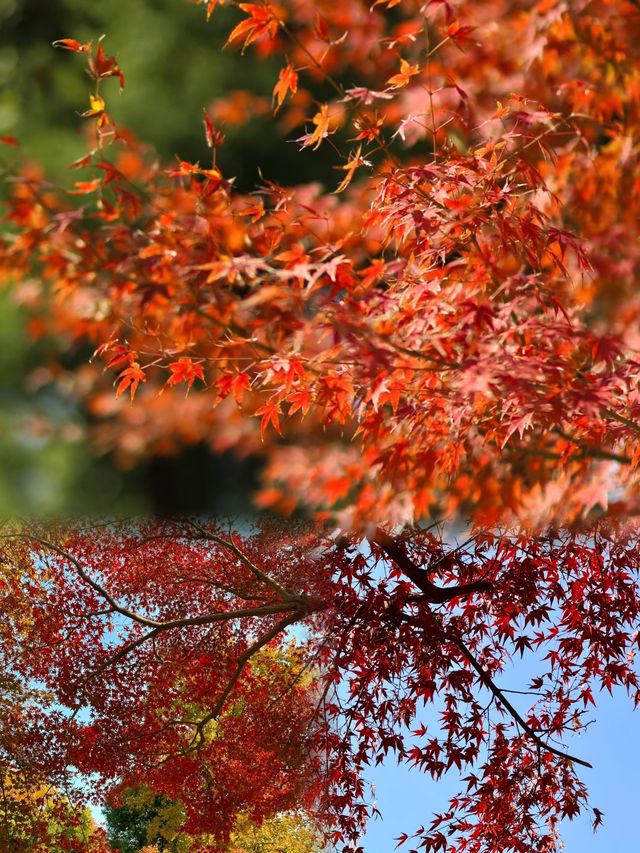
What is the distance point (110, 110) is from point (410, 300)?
2.16 metres

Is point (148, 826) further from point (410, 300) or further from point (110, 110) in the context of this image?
point (410, 300)

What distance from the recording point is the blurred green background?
155 inches

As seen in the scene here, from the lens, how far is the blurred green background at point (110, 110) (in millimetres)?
3930

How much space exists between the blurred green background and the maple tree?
117 mm

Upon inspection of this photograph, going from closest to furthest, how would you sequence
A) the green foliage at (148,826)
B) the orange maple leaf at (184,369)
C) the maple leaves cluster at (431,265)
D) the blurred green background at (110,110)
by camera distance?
the maple leaves cluster at (431,265)
the orange maple leaf at (184,369)
the blurred green background at (110,110)
the green foliage at (148,826)

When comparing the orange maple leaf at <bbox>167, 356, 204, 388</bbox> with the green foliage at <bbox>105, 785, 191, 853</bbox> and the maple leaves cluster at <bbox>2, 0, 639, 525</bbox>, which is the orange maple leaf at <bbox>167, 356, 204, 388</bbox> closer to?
the maple leaves cluster at <bbox>2, 0, 639, 525</bbox>

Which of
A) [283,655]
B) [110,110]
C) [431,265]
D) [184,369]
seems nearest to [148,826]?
[283,655]

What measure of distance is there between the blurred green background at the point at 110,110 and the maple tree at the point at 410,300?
117 millimetres

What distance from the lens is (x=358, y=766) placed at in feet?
18.1

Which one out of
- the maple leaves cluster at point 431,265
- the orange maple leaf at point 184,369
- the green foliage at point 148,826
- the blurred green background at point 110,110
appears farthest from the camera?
the green foliage at point 148,826

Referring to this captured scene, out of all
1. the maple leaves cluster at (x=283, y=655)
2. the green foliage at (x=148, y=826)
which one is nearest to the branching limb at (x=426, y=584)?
the maple leaves cluster at (x=283, y=655)

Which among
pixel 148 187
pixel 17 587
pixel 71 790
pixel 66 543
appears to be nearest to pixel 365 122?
pixel 148 187

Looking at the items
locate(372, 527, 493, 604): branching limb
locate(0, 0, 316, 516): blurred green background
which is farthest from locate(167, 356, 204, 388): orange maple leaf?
locate(372, 527, 493, 604): branching limb

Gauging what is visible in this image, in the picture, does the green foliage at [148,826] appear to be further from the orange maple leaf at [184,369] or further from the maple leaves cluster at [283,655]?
the orange maple leaf at [184,369]
